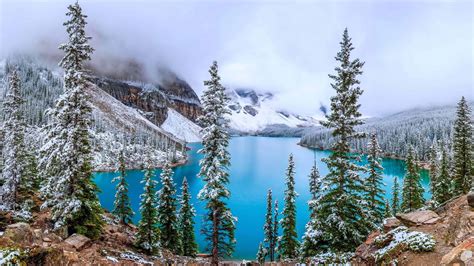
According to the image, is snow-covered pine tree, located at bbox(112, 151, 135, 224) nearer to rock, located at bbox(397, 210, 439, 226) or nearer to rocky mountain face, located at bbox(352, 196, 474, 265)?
rocky mountain face, located at bbox(352, 196, 474, 265)

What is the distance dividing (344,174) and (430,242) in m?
8.08

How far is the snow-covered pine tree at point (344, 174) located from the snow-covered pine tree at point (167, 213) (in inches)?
679

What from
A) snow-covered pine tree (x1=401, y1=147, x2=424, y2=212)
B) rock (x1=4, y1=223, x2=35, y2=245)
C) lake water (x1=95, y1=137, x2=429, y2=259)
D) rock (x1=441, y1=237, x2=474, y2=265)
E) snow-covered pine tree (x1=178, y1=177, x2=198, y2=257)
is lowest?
lake water (x1=95, y1=137, x2=429, y2=259)

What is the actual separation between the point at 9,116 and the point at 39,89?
199319mm

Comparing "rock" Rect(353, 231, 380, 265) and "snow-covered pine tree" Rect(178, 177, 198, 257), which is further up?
"rock" Rect(353, 231, 380, 265)

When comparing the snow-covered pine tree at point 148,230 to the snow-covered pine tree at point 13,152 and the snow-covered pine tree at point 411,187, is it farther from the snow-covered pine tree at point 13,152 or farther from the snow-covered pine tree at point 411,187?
the snow-covered pine tree at point 411,187

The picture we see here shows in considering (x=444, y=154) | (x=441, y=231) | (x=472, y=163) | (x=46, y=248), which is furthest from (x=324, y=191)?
(x=444, y=154)

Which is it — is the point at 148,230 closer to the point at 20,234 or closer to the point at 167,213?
the point at 167,213

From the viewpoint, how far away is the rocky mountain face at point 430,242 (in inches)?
326

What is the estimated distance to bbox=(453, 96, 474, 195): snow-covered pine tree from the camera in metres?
27.1

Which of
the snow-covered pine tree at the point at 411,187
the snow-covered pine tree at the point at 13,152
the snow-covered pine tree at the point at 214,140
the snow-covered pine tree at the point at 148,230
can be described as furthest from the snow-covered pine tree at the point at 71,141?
the snow-covered pine tree at the point at 411,187

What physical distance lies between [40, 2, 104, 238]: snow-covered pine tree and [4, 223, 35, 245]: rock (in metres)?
6.95

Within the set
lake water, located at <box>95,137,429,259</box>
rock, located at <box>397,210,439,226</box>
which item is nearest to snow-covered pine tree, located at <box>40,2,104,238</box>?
rock, located at <box>397,210,439,226</box>

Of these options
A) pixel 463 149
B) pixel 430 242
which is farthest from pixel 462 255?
pixel 463 149
